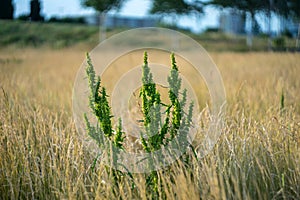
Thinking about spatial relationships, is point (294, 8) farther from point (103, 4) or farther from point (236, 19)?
point (103, 4)

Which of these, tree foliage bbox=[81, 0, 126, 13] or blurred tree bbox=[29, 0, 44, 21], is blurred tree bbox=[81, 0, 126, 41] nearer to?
tree foliage bbox=[81, 0, 126, 13]

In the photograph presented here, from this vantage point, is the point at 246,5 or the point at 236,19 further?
the point at 236,19

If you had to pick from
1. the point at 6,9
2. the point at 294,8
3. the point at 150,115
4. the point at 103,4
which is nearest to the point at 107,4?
the point at 103,4

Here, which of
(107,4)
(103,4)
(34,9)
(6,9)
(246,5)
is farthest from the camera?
(103,4)

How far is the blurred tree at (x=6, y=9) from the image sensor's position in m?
9.43

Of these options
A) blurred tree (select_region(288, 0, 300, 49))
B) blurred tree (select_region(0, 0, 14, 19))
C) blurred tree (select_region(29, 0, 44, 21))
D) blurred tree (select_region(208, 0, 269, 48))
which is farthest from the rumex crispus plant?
blurred tree (select_region(0, 0, 14, 19))

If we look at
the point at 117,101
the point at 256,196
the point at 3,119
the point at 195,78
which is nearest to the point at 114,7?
the point at 195,78

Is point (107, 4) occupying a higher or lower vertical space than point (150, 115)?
higher

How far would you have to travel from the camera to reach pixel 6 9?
9.94 meters

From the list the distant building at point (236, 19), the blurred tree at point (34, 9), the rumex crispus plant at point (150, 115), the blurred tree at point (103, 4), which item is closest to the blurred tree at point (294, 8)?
the distant building at point (236, 19)

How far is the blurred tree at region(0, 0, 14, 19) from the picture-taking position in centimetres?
943

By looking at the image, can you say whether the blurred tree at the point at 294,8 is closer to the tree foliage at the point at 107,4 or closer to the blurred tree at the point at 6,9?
the tree foliage at the point at 107,4

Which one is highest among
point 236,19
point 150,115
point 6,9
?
point 6,9

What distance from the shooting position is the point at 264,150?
1.54 metres
